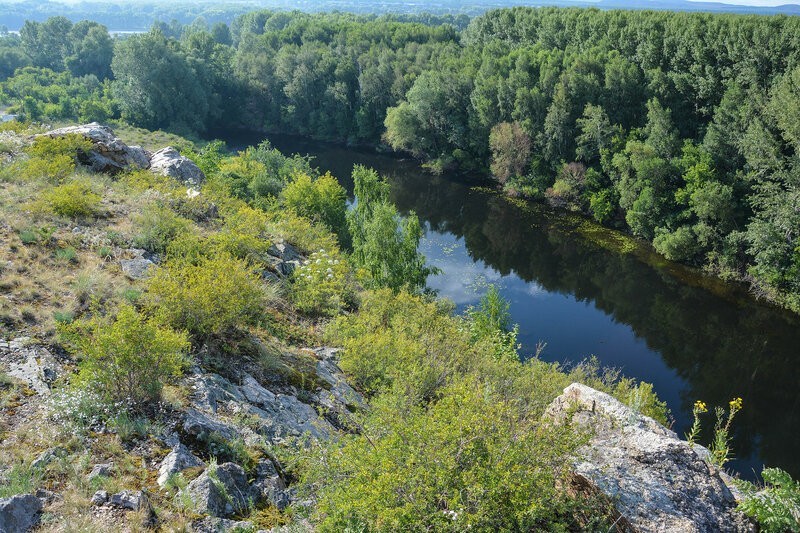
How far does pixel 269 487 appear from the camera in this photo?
805 centimetres

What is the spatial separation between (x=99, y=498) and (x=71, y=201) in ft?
37.0

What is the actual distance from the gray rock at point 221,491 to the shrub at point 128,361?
2018 millimetres

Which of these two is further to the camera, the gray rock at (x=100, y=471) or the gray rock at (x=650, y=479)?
the gray rock at (x=100, y=471)

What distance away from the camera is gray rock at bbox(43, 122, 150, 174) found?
21.0 m

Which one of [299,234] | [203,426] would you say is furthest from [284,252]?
[203,426]

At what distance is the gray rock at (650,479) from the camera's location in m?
6.82

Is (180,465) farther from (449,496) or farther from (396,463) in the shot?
(449,496)

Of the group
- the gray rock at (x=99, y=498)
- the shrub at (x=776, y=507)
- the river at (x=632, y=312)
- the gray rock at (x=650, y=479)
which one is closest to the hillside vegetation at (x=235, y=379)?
the gray rock at (x=99, y=498)

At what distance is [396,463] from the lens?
6.43 m

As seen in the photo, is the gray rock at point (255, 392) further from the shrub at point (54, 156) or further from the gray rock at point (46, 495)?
the shrub at point (54, 156)

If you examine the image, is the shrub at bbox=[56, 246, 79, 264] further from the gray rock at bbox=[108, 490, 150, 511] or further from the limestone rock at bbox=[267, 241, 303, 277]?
the gray rock at bbox=[108, 490, 150, 511]

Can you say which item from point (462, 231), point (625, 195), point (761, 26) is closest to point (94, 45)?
point (462, 231)

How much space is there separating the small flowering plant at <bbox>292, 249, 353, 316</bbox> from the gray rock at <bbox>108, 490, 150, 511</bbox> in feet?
30.2

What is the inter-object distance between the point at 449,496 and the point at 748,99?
36.1 m
